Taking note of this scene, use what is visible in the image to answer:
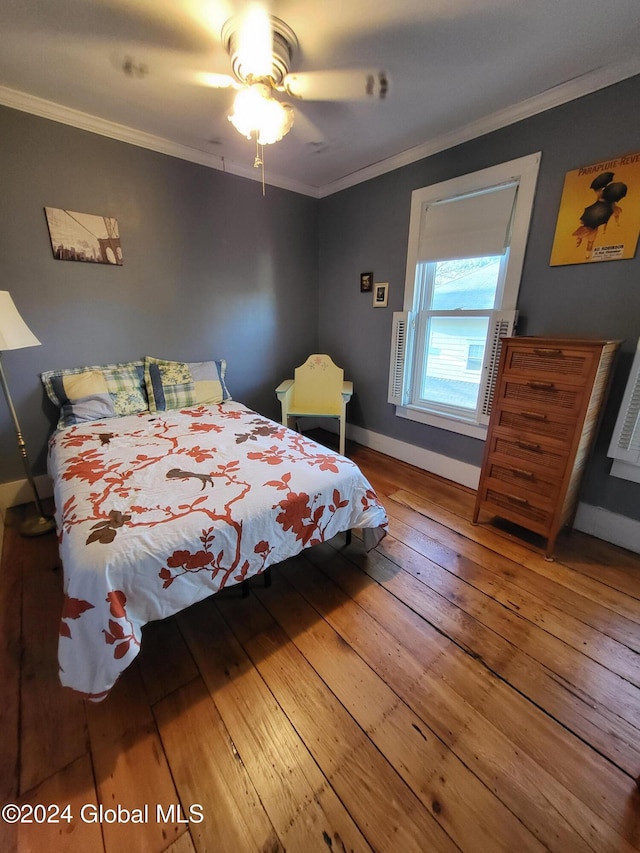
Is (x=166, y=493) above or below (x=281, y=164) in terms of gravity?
below

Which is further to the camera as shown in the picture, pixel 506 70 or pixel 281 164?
pixel 281 164

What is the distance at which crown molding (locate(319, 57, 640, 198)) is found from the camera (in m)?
1.60

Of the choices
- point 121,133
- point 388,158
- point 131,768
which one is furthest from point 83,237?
point 131,768

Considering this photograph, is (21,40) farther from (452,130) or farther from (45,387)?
(452,130)

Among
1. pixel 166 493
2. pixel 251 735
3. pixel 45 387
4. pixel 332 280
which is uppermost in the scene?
pixel 332 280

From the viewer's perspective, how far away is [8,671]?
49.0 inches

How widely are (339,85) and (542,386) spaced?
1874mm

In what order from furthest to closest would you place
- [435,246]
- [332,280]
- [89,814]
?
[332,280] < [435,246] < [89,814]

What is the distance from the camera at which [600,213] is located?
175 cm

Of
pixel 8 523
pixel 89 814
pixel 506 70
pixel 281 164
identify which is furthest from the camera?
pixel 281 164

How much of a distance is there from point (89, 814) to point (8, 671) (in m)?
0.65

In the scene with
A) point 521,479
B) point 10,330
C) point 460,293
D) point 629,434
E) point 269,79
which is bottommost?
point 521,479

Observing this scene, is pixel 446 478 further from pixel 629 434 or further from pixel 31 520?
pixel 31 520

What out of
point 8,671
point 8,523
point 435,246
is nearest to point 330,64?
point 435,246
